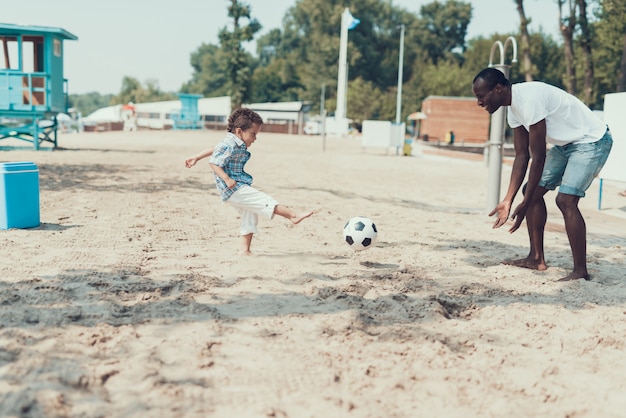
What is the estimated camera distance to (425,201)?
1108 centimetres

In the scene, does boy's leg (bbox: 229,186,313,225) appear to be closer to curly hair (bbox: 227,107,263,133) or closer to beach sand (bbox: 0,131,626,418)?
beach sand (bbox: 0,131,626,418)

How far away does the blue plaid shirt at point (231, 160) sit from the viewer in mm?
5754

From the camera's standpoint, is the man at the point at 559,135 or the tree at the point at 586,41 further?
the tree at the point at 586,41

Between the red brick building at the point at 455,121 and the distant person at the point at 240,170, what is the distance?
4308 centimetres

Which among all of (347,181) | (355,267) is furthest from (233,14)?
(355,267)

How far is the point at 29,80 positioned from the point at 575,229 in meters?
19.0

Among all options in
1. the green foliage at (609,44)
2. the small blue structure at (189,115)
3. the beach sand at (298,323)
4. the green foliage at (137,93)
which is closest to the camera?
the beach sand at (298,323)

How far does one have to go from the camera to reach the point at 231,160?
5.81m

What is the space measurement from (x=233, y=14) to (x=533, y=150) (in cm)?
6018

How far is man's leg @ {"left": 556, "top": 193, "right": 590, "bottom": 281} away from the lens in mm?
5242

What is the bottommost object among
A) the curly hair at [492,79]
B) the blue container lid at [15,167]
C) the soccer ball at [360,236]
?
the soccer ball at [360,236]

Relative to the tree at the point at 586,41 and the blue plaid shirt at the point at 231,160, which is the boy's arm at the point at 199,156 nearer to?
the blue plaid shirt at the point at 231,160

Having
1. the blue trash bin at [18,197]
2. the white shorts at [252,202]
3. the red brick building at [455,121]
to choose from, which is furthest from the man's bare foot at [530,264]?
the red brick building at [455,121]

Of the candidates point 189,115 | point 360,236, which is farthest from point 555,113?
point 189,115
